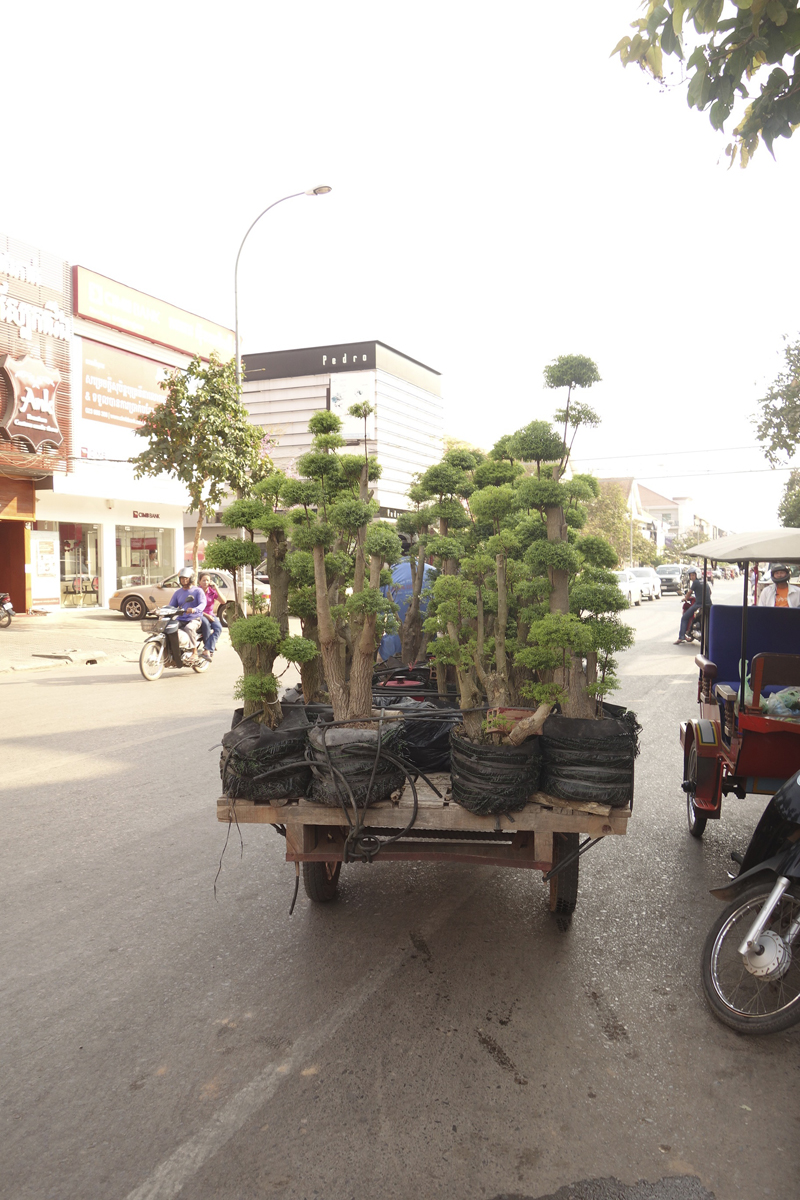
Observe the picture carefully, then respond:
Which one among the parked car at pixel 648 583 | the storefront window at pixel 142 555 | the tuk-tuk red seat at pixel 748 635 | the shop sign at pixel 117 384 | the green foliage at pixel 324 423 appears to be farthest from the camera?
the parked car at pixel 648 583

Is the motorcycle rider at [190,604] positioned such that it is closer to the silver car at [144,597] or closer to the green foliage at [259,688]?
the silver car at [144,597]

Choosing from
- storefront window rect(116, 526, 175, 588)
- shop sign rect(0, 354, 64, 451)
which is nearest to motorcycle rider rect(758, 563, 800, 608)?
shop sign rect(0, 354, 64, 451)

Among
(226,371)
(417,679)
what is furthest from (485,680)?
(226,371)

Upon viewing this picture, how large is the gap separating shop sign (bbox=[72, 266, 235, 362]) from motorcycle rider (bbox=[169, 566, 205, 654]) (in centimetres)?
1132

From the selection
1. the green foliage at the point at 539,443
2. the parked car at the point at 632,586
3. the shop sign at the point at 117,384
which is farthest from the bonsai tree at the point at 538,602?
the parked car at the point at 632,586

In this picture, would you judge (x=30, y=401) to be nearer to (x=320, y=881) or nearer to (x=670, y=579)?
(x=320, y=881)

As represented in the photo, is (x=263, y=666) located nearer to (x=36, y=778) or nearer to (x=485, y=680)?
(x=485, y=680)

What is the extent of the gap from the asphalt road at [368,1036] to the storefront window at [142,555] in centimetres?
2223

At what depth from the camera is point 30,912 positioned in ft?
14.1

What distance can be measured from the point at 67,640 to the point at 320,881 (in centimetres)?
1553

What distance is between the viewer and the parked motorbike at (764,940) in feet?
9.98

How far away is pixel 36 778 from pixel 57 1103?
15.3ft

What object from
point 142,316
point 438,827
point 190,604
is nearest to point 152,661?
point 190,604

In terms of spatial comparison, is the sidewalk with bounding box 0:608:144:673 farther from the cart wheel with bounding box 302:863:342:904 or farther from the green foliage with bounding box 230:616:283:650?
the green foliage with bounding box 230:616:283:650
